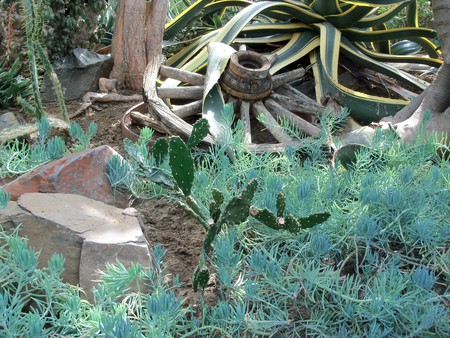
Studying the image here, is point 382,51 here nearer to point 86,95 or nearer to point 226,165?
point 86,95

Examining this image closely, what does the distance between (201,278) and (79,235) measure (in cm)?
46

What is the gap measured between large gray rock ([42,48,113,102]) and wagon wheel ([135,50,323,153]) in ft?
2.28

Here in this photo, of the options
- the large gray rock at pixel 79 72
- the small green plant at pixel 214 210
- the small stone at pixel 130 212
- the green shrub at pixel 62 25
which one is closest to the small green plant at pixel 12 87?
the green shrub at pixel 62 25

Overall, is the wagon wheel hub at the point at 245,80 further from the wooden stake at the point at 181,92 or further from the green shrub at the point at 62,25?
the green shrub at the point at 62,25

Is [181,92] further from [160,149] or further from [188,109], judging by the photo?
[160,149]

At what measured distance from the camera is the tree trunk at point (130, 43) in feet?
13.3

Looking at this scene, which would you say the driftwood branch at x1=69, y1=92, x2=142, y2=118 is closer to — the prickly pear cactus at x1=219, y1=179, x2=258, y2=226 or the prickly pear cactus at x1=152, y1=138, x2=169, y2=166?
the prickly pear cactus at x1=152, y1=138, x2=169, y2=166

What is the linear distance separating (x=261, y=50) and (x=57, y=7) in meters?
1.41

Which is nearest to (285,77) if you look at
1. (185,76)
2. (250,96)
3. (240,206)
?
(250,96)

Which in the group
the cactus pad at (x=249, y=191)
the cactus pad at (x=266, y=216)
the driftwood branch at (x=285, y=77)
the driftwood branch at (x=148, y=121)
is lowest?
the driftwood branch at (x=148, y=121)

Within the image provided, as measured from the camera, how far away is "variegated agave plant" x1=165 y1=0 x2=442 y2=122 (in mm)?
3799

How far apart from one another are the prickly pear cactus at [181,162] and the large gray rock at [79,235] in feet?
0.81

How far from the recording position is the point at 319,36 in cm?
411

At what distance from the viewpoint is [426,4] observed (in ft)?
23.3
